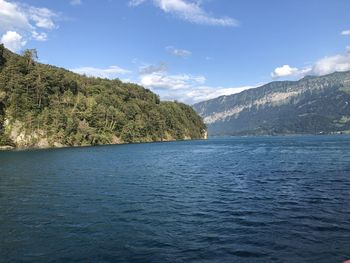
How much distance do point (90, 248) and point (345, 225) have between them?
61.0ft

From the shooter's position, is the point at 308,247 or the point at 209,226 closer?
the point at 308,247

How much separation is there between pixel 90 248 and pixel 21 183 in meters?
31.4

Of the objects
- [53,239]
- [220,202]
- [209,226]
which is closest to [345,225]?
[209,226]

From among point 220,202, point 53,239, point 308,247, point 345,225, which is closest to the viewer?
point 308,247

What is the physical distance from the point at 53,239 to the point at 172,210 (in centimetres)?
1159

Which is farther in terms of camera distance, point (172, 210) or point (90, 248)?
point (172, 210)

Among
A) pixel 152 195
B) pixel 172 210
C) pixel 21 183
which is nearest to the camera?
pixel 172 210

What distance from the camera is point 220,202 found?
35469 millimetres

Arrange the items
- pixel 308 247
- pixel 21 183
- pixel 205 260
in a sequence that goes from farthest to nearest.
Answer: pixel 21 183
pixel 308 247
pixel 205 260

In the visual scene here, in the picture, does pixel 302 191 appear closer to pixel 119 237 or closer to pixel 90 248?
pixel 119 237

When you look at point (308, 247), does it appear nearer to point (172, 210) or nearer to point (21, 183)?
point (172, 210)

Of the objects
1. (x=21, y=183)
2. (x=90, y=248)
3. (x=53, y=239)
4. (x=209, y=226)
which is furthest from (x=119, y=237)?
(x=21, y=183)

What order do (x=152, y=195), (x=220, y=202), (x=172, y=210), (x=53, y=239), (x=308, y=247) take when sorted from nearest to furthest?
(x=308, y=247) → (x=53, y=239) → (x=172, y=210) → (x=220, y=202) → (x=152, y=195)

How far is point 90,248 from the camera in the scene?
2212cm
